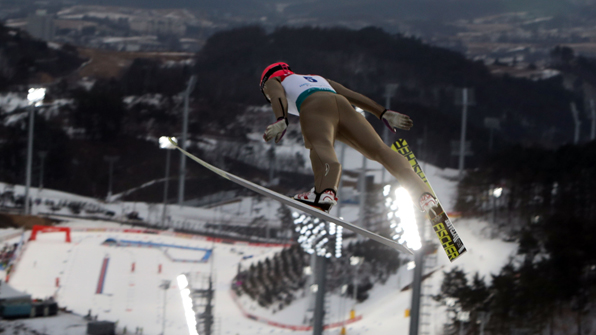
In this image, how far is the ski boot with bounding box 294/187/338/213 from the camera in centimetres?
489

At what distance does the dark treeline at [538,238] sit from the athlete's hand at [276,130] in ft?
75.8

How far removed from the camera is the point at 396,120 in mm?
5129

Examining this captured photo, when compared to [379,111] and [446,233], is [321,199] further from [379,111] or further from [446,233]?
[446,233]

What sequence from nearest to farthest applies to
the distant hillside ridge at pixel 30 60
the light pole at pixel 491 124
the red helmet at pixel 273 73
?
the red helmet at pixel 273 73, the light pole at pixel 491 124, the distant hillside ridge at pixel 30 60

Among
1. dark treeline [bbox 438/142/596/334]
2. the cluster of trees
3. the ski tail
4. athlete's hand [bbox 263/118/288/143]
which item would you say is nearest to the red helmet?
athlete's hand [bbox 263/118/288/143]

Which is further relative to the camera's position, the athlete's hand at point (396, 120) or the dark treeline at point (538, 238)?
the dark treeline at point (538, 238)

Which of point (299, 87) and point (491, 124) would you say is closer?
point (299, 87)

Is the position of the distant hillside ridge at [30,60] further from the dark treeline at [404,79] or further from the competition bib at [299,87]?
the competition bib at [299,87]

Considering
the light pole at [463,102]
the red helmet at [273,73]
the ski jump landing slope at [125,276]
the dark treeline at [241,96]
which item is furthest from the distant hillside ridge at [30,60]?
the red helmet at [273,73]

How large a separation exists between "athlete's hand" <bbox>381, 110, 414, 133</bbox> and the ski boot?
2.45ft

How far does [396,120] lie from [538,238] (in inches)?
1168

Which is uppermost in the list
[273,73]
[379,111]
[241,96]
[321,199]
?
[241,96]

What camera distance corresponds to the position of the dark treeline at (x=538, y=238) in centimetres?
Answer: 2616

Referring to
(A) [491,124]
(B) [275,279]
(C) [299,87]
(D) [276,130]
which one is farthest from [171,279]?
(D) [276,130]
